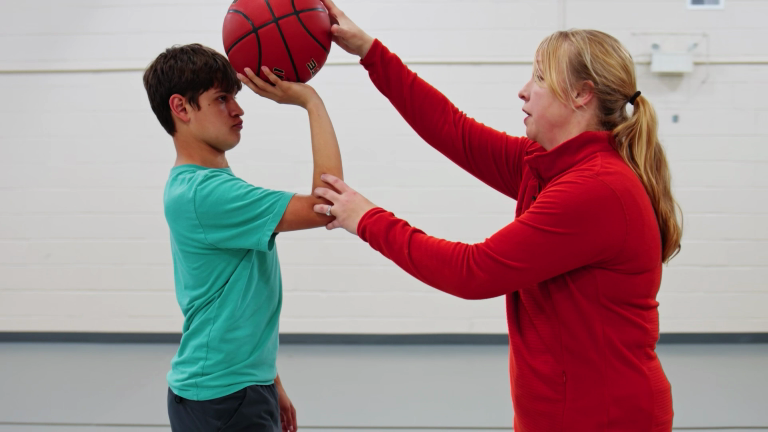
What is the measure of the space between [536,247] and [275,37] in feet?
2.42

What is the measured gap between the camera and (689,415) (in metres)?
2.71

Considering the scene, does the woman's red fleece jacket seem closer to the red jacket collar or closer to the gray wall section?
the red jacket collar

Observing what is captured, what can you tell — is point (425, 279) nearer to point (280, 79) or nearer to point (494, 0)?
point (280, 79)

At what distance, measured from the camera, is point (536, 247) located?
106cm

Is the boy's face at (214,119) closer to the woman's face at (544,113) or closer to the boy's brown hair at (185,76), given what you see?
the boy's brown hair at (185,76)

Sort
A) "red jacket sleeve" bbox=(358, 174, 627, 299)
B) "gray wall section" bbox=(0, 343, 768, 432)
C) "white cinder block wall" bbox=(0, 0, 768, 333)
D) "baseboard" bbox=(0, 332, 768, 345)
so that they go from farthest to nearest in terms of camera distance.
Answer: "baseboard" bbox=(0, 332, 768, 345), "white cinder block wall" bbox=(0, 0, 768, 333), "gray wall section" bbox=(0, 343, 768, 432), "red jacket sleeve" bbox=(358, 174, 627, 299)

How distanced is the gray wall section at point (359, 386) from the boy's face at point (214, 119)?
5.69 ft

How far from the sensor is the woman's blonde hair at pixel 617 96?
1.15m

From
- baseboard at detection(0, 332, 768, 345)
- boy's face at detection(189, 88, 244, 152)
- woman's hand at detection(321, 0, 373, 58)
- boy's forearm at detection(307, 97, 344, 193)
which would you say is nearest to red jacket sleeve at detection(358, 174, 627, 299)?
boy's forearm at detection(307, 97, 344, 193)

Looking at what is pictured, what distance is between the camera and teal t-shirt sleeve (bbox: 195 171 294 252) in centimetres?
121

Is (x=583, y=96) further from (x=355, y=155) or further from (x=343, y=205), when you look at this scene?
(x=355, y=155)

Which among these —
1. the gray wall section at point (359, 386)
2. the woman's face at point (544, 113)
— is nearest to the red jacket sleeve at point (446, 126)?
the woman's face at point (544, 113)

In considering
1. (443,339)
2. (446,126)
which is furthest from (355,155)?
(446,126)

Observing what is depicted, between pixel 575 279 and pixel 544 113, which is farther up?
pixel 544 113
